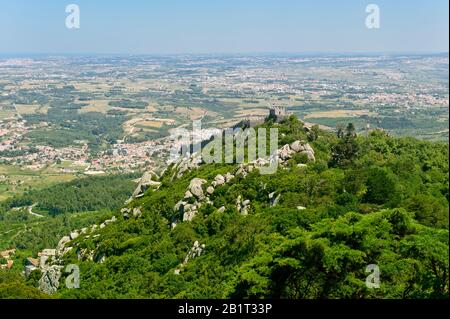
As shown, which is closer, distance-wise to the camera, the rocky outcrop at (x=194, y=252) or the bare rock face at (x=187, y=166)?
the rocky outcrop at (x=194, y=252)

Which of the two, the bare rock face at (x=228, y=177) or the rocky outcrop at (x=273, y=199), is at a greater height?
the bare rock face at (x=228, y=177)

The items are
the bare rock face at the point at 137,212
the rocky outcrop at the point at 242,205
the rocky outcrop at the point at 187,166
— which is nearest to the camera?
the rocky outcrop at the point at 242,205

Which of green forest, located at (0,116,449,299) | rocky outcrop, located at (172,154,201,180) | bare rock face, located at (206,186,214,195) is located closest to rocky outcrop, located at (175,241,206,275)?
green forest, located at (0,116,449,299)

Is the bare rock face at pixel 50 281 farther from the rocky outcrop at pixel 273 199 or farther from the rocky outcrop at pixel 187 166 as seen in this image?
the rocky outcrop at pixel 187 166

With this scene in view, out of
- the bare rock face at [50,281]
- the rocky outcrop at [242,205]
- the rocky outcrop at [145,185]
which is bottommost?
the bare rock face at [50,281]

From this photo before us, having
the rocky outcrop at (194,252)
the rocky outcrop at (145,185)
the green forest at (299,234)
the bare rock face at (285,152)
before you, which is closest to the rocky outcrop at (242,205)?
the green forest at (299,234)

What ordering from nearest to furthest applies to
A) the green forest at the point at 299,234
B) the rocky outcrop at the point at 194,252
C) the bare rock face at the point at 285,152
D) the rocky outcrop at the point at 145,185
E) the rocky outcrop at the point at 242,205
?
1. the green forest at the point at 299,234
2. the rocky outcrop at the point at 194,252
3. the rocky outcrop at the point at 242,205
4. the bare rock face at the point at 285,152
5. the rocky outcrop at the point at 145,185

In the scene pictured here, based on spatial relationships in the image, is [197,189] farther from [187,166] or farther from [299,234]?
[299,234]
